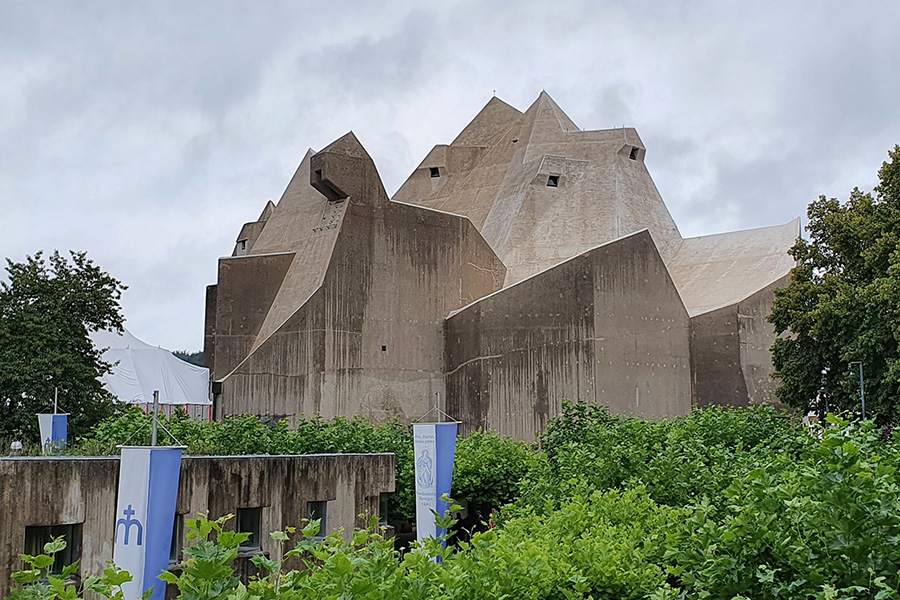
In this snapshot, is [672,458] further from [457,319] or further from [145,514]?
[457,319]

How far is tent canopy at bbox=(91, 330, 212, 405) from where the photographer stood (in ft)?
131

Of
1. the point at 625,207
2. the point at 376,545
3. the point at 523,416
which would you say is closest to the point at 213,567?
the point at 376,545

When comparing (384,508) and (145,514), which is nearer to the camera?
(145,514)

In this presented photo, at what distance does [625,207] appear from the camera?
117 feet

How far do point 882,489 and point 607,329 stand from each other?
77.4 feet

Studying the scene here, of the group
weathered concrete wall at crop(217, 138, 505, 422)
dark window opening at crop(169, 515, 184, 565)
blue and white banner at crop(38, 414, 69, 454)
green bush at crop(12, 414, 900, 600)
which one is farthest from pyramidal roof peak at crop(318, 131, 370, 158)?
green bush at crop(12, 414, 900, 600)

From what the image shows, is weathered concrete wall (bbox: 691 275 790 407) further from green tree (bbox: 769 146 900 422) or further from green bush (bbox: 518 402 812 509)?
green bush (bbox: 518 402 812 509)

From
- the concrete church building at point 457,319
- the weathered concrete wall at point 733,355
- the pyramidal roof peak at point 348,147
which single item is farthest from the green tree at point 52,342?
the weathered concrete wall at point 733,355

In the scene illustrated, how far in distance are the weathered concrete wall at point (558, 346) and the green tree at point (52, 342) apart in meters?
10.8

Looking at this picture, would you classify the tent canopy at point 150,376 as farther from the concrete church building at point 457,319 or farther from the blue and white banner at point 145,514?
the blue and white banner at point 145,514

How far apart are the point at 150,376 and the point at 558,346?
20860mm

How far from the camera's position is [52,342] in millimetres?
25953

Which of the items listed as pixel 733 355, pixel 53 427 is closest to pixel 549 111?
pixel 733 355

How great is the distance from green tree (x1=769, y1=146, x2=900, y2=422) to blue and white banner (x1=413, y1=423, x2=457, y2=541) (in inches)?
424
